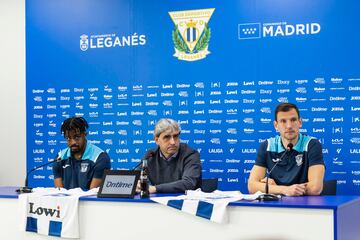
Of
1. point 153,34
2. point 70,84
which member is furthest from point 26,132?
point 153,34

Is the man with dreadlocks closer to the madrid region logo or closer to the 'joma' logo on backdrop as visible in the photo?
the madrid region logo

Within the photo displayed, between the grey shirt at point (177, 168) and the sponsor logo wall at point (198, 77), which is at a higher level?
the sponsor logo wall at point (198, 77)

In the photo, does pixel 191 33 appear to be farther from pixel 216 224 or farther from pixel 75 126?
pixel 216 224

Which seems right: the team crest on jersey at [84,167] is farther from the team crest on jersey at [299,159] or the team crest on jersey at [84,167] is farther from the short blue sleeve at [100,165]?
the team crest on jersey at [299,159]

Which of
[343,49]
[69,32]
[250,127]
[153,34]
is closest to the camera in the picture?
[343,49]

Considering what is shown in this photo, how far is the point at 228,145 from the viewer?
16.1 ft

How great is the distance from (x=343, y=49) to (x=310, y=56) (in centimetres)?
25

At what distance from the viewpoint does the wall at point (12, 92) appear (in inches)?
223

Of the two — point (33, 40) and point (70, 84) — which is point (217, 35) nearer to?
point (70, 84)

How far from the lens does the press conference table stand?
112 inches

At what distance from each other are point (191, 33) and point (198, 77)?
1.21 ft

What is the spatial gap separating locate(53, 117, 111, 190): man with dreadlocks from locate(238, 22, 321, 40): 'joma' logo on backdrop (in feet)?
4.86

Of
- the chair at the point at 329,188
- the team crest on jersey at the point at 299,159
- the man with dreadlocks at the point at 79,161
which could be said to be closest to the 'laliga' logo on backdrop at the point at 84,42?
the man with dreadlocks at the point at 79,161

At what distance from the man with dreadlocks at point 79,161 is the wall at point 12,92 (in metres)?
1.48
